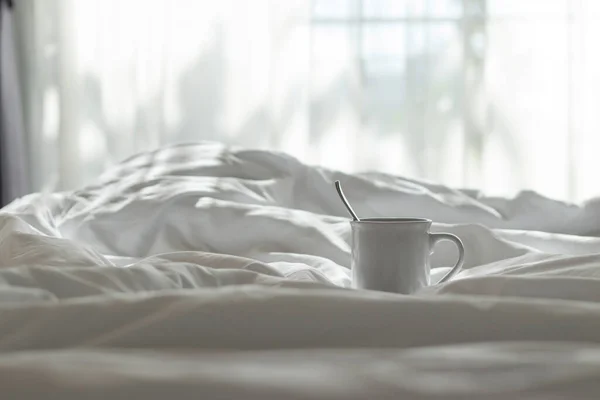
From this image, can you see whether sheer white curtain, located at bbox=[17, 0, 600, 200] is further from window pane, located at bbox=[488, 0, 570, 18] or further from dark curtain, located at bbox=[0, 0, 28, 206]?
dark curtain, located at bbox=[0, 0, 28, 206]

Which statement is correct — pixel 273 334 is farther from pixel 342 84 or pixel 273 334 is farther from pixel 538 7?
pixel 538 7

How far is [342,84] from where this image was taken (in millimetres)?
2426

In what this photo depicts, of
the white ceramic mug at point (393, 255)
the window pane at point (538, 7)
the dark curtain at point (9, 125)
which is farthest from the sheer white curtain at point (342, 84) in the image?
the white ceramic mug at point (393, 255)

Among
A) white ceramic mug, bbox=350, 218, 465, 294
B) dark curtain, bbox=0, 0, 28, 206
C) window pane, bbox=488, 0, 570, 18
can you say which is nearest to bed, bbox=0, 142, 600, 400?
white ceramic mug, bbox=350, 218, 465, 294

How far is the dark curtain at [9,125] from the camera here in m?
2.33

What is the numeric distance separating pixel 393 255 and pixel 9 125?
1.88 meters

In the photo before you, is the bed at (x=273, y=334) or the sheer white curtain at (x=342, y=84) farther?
the sheer white curtain at (x=342, y=84)

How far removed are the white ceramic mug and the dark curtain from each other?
1822mm

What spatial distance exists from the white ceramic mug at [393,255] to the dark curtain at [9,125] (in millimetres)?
1822

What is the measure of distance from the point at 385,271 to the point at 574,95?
72.3 inches

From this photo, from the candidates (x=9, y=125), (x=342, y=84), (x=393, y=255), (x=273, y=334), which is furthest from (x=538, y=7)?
(x=273, y=334)

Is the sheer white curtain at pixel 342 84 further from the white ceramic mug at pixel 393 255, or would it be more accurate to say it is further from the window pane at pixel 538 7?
the white ceramic mug at pixel 393 255

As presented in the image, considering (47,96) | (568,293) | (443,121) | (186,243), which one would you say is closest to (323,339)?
(568,293)

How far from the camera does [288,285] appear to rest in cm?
56
